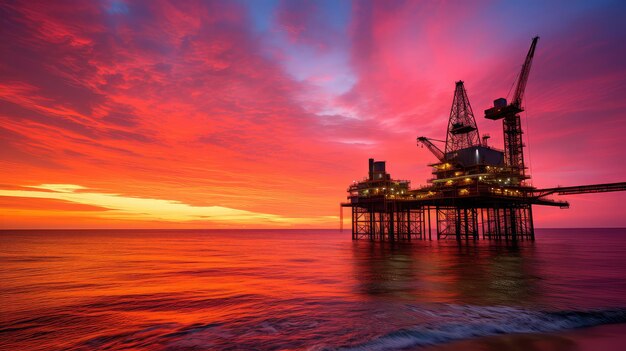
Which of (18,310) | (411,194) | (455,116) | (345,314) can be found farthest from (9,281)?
(455,116)

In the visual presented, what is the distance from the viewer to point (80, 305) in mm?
18484

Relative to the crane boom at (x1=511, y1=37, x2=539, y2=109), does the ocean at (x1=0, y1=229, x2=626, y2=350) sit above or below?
below

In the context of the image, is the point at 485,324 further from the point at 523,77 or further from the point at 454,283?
the point at 523,77

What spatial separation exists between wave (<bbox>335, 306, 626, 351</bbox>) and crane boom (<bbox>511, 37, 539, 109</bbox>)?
74.5 m

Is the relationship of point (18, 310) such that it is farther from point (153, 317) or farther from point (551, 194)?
point (551, 194)

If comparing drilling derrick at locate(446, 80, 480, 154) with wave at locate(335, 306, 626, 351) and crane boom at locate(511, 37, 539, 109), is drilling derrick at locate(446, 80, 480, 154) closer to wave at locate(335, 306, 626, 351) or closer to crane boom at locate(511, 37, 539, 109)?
crane boom at locate(511, 37, 539, 109)

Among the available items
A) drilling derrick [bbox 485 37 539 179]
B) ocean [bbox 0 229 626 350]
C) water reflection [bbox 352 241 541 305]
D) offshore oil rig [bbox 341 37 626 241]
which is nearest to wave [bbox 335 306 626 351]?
ocean [bbox 0 229 626 350]

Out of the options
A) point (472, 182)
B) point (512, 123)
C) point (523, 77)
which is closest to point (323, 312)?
point (472, 182)

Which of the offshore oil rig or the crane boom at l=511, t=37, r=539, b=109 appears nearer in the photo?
the offshore oil rig

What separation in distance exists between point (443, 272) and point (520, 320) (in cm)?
1502

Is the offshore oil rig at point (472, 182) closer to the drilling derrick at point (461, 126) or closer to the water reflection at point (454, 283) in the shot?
the drilling derrick at point (461, 126)

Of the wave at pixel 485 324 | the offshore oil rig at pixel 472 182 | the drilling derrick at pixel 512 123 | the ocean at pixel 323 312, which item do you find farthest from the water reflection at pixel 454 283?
the drilling derrick at pixel 512 123


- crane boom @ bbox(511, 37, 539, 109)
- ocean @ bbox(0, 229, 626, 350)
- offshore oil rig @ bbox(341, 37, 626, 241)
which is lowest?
ocean @ bbox(0, 229, 626, 350)

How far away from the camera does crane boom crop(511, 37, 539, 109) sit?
77.6 m
